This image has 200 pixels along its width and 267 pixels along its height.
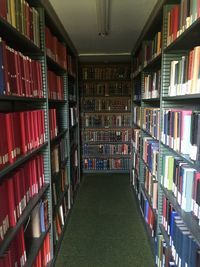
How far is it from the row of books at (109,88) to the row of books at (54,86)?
171 centimetres

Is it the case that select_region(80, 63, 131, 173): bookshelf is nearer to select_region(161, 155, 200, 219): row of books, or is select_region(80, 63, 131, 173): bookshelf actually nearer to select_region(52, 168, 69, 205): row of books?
select_region(52, 168, 69, 205): row of books

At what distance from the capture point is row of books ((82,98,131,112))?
4.58 metres

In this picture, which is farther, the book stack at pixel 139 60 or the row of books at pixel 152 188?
the book stack at pixel 139 60

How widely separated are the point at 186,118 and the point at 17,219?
124cm

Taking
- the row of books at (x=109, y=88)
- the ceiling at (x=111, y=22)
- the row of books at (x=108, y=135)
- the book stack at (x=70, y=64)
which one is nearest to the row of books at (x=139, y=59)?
the ceiling at (x=111, y=22)

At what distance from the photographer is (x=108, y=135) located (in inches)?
182

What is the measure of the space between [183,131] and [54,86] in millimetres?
1501

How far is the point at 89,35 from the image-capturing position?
9.86 feet

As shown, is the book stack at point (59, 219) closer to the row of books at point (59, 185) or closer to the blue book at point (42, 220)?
the row of books at point (59, 185)

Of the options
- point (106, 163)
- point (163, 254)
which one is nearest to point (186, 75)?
point (163, 254)

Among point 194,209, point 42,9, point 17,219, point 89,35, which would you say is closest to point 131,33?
point 89,35

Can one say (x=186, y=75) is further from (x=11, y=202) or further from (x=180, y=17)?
(x=11, y=202)

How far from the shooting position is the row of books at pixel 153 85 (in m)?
2.21

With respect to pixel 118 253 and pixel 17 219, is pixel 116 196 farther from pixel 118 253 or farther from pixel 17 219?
pixel 17 219
